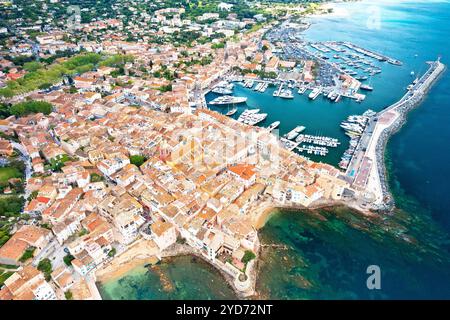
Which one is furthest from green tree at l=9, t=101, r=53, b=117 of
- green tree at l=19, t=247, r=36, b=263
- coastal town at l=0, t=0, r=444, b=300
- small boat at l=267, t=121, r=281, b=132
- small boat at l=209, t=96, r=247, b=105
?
small boat at l=267, t=121, r=281, b=132

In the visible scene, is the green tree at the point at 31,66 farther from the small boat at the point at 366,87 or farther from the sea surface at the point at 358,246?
the small boat at the point at 366,87

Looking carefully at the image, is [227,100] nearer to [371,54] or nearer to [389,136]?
[389,136]

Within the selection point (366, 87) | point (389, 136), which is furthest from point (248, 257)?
point (366, 87)

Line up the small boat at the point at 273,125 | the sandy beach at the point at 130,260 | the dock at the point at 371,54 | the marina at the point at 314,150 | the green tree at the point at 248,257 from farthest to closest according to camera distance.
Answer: the dock at the point at 371,54 < the small boat at the point at 273,125 < the marina at the point at 314,150 < the green tree at the point at 248,257 < the sandy beach at the point at 130,260

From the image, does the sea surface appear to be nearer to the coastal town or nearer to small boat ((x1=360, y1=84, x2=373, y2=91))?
the coastal town

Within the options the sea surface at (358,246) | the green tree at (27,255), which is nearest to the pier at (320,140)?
the sea surface at (358,246)
